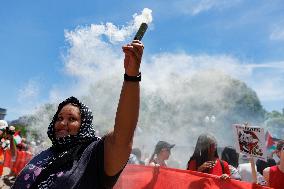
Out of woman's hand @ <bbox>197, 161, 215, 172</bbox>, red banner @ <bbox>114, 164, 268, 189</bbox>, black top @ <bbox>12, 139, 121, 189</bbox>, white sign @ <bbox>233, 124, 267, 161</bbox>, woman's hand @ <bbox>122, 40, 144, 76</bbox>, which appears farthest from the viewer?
woman's hand @ <bbox>197, 161, 215, 172</bbox>

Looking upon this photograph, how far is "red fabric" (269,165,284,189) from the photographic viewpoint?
4.45m

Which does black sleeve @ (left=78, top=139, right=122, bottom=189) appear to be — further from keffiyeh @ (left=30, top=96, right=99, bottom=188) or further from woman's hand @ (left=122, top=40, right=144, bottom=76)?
woman's hand @ (left=122, top=40, right=144, bottom=76)

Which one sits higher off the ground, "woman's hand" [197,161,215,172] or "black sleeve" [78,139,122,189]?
"woman's hand" [197,161,215,172]

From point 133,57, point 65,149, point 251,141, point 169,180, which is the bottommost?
point 169,180

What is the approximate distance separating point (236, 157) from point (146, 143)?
10.3m

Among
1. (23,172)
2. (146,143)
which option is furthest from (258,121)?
(23,172)

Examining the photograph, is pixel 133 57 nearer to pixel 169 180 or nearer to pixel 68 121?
pixel 68 121

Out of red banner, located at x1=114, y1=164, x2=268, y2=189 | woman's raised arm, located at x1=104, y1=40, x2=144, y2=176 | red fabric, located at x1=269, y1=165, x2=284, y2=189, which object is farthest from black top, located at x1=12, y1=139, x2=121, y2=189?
red fabric, located at x1=269, y1=165, x2=284, y2=189

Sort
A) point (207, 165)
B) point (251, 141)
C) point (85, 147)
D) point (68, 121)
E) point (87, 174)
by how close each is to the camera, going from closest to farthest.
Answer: point (87, 174) < point (85, 147) < point (68, 121) < point (251, 141) < point (207, 165)

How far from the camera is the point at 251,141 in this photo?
14.6ft

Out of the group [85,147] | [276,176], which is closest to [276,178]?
[276,176]

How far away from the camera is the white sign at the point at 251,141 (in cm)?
431

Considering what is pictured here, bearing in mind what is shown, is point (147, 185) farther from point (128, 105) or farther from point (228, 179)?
point (128, 105)

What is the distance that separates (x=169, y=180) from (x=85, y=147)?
2.13 metres
